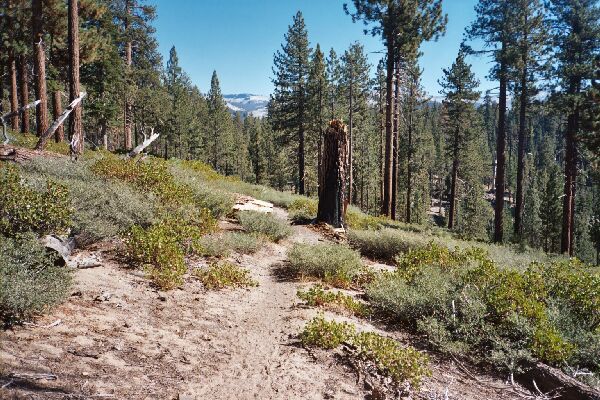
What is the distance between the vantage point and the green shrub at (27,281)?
381 centimetres

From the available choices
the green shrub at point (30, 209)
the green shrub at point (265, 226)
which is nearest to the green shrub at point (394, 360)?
the green shrub at point (30, 209)

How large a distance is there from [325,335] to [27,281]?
3.38 meters

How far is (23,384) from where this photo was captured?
9.90ft

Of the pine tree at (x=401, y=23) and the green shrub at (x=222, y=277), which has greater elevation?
the pine tree at (x=401, y=23)

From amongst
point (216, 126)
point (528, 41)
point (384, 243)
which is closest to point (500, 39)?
point (528, 41)

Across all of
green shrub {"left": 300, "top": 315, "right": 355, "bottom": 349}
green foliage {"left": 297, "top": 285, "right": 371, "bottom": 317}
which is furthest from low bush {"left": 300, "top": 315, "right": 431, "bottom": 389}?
green foliage {"left": 297, "top": 285, "right": 371, "bottom": 317}

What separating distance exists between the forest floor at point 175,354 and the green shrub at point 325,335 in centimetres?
11

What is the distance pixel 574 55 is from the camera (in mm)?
17703

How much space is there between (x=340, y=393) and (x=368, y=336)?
0.87 meters

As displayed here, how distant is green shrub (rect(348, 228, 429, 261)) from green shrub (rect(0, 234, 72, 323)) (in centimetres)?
751

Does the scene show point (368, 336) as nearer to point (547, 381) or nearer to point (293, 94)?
point (547, 381)

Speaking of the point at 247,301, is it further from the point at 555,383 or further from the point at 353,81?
the point at 353,81

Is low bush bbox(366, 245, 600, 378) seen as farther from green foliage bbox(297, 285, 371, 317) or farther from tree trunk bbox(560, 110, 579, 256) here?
tree trunk bbox(560, 110, 579, 256)

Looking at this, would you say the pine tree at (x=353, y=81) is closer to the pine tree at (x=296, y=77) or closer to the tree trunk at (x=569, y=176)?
the pine tree at (x=296, y=77)
